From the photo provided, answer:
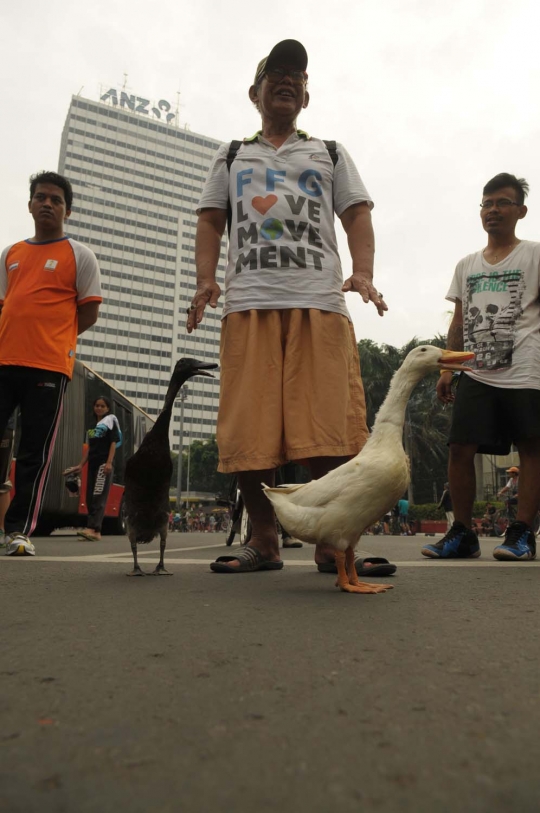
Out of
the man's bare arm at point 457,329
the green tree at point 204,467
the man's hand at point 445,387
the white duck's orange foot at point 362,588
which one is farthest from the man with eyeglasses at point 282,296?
the green tree at point 204,467

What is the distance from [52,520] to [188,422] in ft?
369

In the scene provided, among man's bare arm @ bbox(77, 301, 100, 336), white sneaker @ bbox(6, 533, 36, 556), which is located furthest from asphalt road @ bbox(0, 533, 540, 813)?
man's bare arm @ bbox(77, 301, 100, 336)

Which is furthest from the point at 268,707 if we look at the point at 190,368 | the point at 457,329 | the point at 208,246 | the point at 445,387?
the point at 457,329

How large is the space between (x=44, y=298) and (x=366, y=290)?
2335mm

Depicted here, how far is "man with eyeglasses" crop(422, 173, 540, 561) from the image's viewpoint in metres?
4.76

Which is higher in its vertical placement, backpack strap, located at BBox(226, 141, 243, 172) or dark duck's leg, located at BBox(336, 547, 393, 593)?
backpack strap, located at BBox(226, 141, 243, 172)

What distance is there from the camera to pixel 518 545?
466 cm

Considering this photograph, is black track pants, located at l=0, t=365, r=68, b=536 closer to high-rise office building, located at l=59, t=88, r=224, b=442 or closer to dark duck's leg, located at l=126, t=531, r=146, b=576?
dark duck's leg, located at l=126, t=531, r=146, b=576

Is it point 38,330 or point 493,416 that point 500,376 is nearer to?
point 493,416

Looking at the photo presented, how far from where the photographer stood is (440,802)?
2.52 ft

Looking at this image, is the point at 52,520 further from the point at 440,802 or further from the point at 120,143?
the point at 120,143

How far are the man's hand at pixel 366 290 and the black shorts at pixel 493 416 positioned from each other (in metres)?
1.67

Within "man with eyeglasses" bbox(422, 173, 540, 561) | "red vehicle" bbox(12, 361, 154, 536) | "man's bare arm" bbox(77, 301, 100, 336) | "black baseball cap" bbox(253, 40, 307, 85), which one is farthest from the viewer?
"red vehicle" bbox(12, 361, 154, 536)

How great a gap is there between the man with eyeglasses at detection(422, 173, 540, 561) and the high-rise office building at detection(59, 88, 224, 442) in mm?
109324
